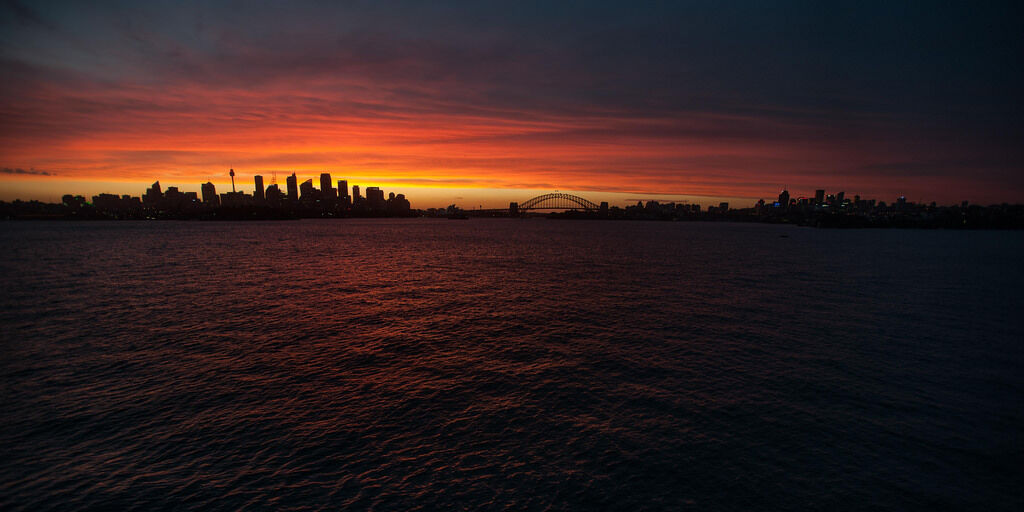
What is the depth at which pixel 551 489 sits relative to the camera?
54.8 ft

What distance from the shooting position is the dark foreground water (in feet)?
54.5

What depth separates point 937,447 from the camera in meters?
19.3

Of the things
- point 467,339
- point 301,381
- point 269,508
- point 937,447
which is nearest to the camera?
point 269,508

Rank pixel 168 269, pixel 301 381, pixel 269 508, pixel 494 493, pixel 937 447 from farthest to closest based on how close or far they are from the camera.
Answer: pixel 168 269, pixel 301 381, pixel 937 447, pixel 494 493, pixel 269 508

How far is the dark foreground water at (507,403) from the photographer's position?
16.6 metres

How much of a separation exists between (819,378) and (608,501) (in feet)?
65.6

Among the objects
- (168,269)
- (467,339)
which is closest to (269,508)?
(467,339)

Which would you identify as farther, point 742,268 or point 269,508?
point 742,268

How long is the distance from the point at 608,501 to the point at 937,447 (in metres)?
16.9

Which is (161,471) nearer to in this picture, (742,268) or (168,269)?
(168,269)

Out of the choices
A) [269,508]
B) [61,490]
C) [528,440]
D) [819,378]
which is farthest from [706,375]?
[61,490]

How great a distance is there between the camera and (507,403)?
76.6ft

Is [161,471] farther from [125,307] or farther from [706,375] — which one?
[125,307]

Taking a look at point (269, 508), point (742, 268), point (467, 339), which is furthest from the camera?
point (742, 268)
